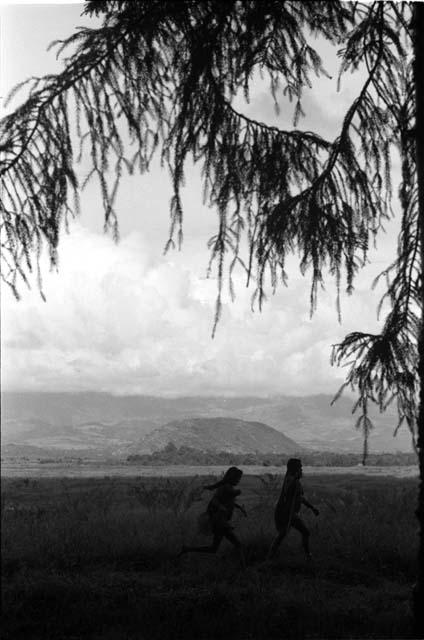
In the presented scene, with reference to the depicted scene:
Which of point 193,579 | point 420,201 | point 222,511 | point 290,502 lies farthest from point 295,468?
point 420,201

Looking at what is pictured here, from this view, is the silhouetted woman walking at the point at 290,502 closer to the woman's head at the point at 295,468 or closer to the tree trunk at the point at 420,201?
the woman's head at the point at 295,468

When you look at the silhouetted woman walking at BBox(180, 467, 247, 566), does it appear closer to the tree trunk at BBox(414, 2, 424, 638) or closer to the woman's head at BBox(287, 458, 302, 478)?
the woman's head at BBox(287, 458, 302, 478)

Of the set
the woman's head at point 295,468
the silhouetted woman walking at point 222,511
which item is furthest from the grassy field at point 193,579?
the woman's head at point 295,468

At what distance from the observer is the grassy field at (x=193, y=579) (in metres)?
6.67

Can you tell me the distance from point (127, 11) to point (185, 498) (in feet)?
45.3

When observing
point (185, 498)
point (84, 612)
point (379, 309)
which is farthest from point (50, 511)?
point (379, 309)

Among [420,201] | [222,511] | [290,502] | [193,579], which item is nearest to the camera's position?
[420,201]

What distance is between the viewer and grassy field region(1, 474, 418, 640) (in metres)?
6.67

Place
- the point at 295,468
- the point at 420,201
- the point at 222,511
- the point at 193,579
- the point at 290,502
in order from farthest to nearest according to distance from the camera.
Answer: the point at 290,502
the point at 295,468
the point at 222,511
the point at 193,579
the point at 420,201

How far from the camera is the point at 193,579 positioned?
919 cm

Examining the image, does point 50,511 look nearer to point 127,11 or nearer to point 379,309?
point 379,309

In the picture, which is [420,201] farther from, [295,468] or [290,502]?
[290,502]

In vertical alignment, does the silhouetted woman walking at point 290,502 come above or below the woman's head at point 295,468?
below

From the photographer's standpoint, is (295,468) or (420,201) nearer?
(420,201)
